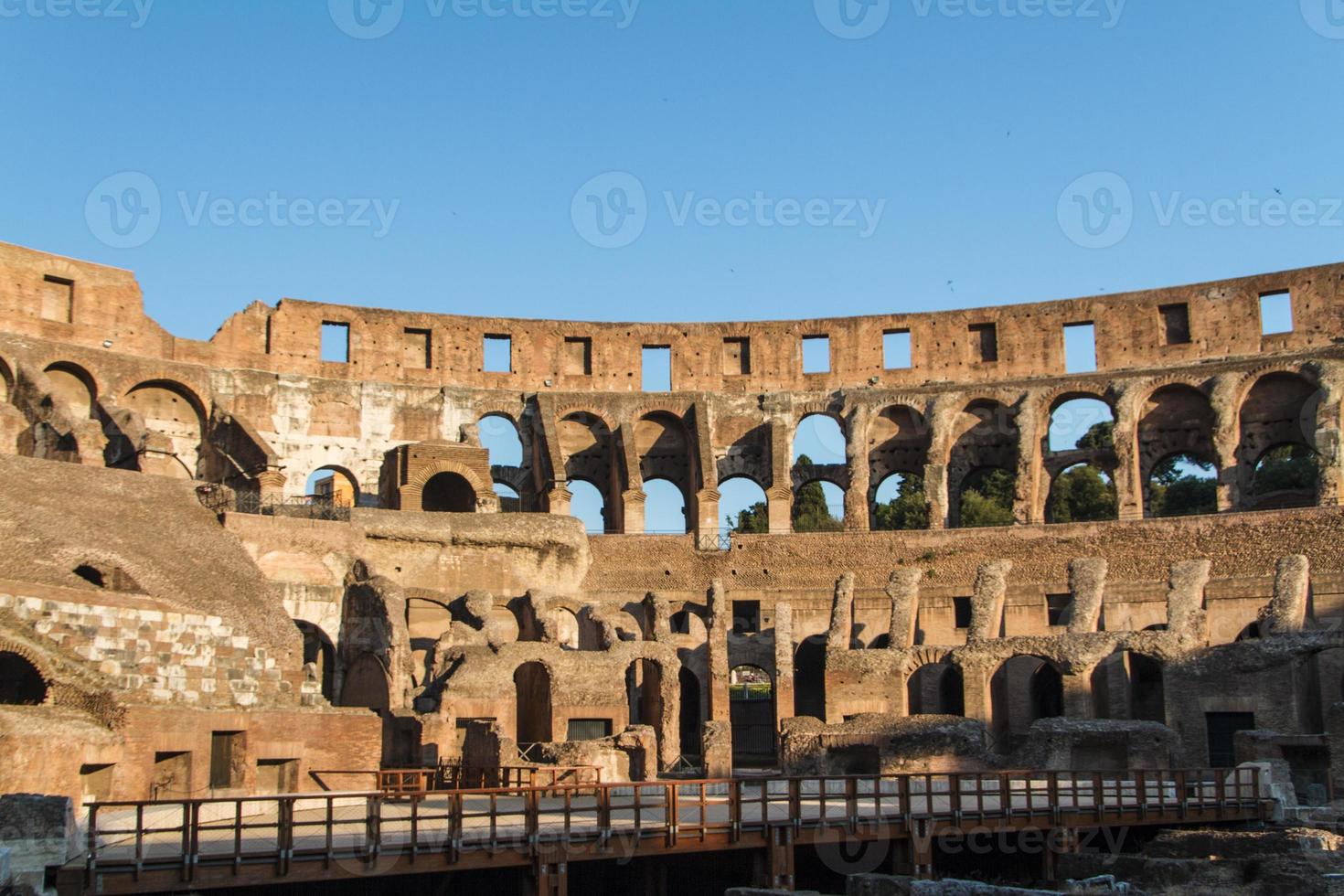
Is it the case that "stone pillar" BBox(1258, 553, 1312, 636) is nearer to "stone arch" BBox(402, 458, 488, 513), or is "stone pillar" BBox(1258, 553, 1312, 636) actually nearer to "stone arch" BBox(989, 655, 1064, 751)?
"stone arch" BBox(989, 655, 1064, 751)

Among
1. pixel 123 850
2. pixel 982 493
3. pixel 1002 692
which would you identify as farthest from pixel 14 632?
pixel 982 493

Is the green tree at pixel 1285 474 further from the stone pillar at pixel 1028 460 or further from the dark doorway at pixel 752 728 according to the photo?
the dark doorway at pixel 752 728

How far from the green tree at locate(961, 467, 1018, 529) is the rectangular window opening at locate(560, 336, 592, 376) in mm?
19584

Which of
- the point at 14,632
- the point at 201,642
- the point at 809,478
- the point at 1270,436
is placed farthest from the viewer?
the point at 809,478

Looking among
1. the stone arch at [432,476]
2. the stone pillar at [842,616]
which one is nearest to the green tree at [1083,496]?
the stone pillar at [842,616]

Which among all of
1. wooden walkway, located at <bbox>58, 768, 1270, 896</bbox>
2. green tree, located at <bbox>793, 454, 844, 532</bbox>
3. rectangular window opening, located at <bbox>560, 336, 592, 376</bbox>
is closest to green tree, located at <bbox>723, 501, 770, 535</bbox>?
green tree, located at <bbox>793, 454, 844, 532</bbox>

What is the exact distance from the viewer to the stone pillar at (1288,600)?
34875 mm

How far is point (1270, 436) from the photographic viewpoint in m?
45.6

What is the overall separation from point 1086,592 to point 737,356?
16704 mm

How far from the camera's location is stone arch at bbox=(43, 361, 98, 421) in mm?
42719

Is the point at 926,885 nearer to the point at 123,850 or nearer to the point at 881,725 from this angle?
the point at 123,850

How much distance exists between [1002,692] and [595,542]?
12536 millimetres

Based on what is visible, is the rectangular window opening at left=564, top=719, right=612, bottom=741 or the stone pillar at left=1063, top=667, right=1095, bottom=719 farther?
the stone pillar at left=1063, top=667, right=1095, bottom=719

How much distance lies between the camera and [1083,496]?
65.5 metres
